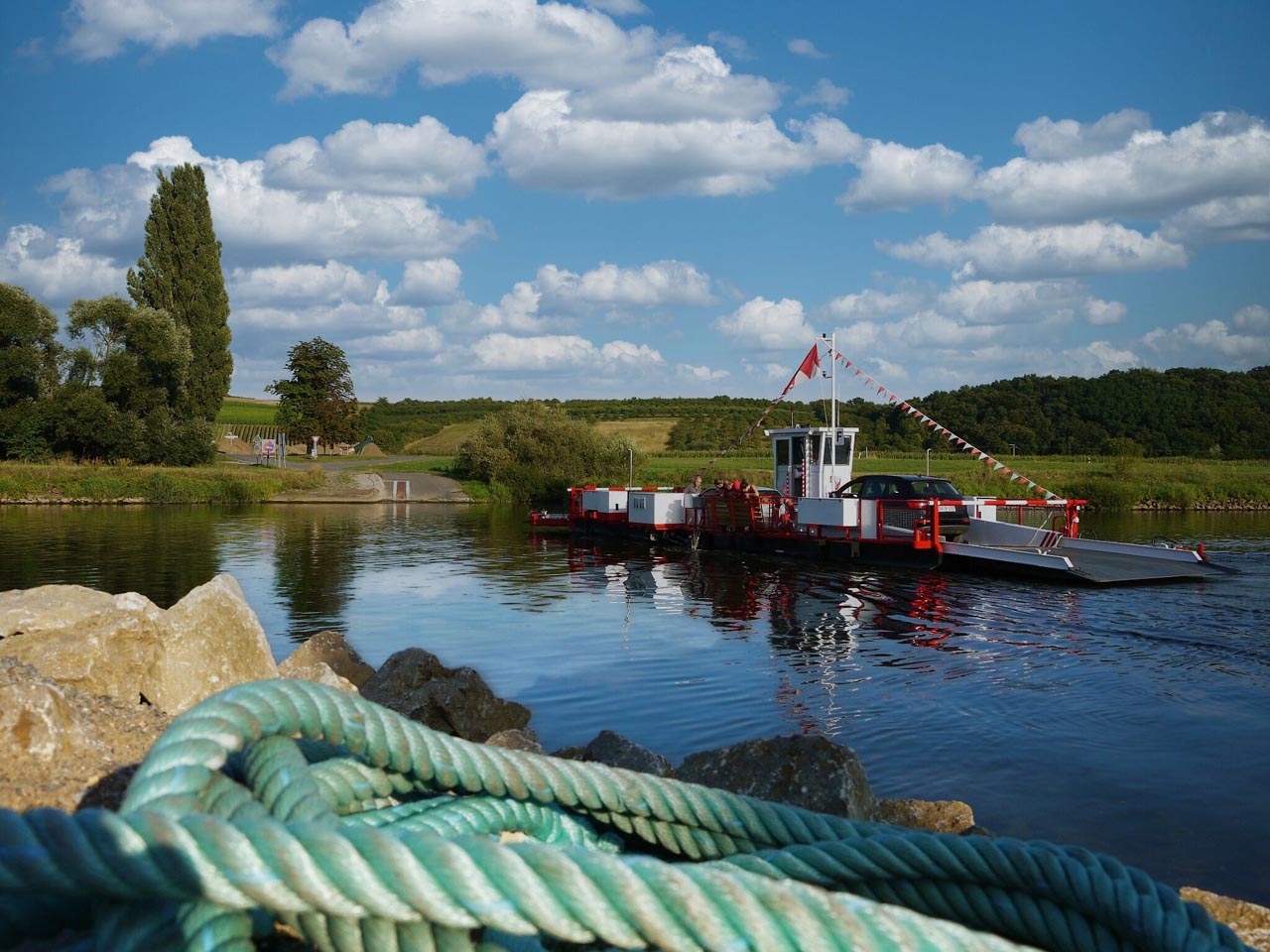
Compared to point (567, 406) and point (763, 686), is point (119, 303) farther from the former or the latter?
point (567, 406)

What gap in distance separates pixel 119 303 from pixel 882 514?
141 feet

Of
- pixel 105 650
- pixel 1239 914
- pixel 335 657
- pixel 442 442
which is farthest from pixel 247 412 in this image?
pixel 1239 914

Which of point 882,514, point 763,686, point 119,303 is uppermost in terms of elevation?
point 119,303

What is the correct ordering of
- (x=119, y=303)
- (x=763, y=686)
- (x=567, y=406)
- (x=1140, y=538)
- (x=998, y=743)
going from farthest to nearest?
(x=567, y=406) < (x=119, y=303) < (x=1140, y=538) < (x=763, y=686) < (x=998, y=743)

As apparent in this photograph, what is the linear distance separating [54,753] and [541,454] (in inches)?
1996

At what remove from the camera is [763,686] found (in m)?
12.0

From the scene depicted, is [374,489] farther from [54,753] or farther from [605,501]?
[54,753]

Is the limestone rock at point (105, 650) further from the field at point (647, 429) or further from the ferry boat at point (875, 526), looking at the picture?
the field at point (647, 429)

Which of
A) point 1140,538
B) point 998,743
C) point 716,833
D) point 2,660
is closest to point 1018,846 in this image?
point 716,833

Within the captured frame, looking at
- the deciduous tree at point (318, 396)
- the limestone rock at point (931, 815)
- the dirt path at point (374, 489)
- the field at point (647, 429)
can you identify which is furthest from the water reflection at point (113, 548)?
the field at point (647, 429)

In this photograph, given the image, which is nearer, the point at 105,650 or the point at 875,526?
the point at 105,650

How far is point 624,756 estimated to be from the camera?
6.44 m

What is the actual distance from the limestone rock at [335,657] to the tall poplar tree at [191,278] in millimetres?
48476

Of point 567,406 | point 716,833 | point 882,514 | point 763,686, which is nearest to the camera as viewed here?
point 716,833
